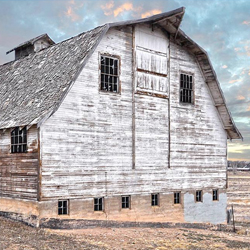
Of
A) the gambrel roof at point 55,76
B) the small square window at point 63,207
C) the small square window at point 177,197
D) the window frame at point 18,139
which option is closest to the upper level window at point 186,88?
the gambrel roof at point 55,76

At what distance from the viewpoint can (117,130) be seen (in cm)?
2064

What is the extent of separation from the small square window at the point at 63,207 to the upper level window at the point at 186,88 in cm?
897

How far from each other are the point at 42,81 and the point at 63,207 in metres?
6.31

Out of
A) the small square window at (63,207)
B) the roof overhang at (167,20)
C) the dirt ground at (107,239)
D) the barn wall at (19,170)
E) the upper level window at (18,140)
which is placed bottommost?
the dirt ground at (107,239)

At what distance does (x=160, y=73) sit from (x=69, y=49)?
4896mm

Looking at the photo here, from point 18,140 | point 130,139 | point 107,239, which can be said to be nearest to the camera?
point 107,239

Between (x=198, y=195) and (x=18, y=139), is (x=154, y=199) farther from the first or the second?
(x=18, y=139)

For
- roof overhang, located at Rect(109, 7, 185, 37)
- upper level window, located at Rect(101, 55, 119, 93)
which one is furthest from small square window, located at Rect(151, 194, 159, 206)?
roof overhang, located at Rect(109, 7, 185, 37)

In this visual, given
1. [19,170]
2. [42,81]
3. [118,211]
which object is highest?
[42,81]

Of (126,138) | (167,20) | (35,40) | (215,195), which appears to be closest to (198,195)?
(215,195)

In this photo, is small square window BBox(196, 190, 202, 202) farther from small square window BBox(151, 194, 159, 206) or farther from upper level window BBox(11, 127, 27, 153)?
upper level window BBox(11, 127, 27, 153)

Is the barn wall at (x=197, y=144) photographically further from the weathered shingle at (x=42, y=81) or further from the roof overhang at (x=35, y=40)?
the roof overhang at (x=35, y=40)

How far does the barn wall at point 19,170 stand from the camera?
1820 centimetres

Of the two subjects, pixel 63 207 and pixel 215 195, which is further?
pixel 215 195
